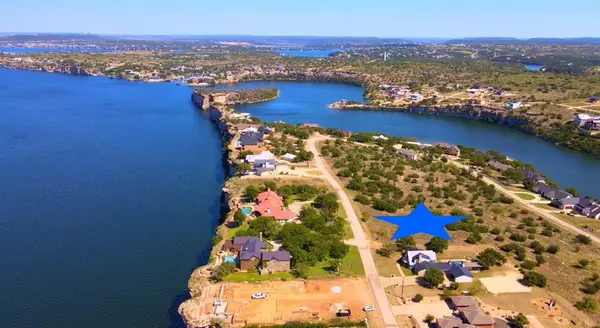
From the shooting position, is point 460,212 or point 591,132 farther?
point 591,132

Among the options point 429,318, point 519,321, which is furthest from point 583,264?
point 429,318

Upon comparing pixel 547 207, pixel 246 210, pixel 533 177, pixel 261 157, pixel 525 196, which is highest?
pixel 261 157

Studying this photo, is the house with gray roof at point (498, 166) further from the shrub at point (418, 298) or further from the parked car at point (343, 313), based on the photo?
the parked car at point (343, 313)

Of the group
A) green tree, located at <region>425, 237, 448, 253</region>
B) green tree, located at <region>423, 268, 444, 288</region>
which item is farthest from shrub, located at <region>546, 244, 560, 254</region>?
green tree, located at <region>423, 268, 444, 288</region>

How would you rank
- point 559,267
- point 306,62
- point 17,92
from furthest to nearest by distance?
point 306,62 → point 17,92 → point 559,267

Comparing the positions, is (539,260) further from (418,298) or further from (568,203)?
(568,203)

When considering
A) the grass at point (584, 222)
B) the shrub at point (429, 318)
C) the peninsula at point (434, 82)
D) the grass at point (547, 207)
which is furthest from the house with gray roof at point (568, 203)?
the peninsula at point (434, 82)

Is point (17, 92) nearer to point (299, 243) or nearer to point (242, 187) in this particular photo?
point (242, 187)

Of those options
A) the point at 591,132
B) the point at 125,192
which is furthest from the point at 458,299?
the point at 591,132
